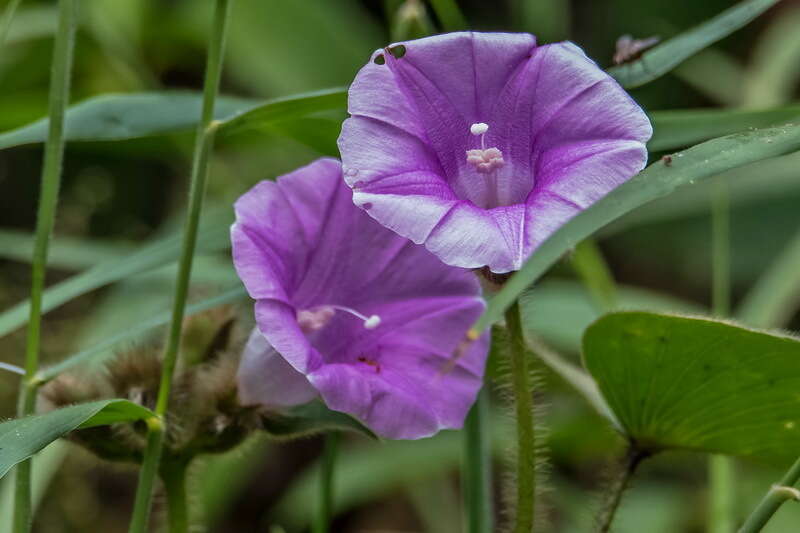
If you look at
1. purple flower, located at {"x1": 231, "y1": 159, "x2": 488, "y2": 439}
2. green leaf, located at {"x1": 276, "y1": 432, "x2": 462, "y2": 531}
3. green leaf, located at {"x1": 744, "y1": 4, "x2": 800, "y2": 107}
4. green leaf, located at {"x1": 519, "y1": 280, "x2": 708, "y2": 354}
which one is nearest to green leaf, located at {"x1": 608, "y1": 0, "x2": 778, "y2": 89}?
purple flower, located at {"x1": 231, "y1": 159, "x2": 488, "y2": 439}

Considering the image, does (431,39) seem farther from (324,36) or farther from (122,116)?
(324,36)

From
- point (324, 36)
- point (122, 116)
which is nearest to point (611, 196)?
point (122, 116)

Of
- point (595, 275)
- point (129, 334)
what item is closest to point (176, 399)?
point (129, 334)

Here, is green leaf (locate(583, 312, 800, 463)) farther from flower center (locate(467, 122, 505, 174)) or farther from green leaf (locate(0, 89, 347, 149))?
green leaf (locate(0, 89, 347, 149))

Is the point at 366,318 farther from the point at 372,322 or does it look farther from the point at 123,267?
the point at 123,267

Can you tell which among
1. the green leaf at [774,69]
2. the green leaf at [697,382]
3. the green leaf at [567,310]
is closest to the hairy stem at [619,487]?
the green leaf at [697,382]

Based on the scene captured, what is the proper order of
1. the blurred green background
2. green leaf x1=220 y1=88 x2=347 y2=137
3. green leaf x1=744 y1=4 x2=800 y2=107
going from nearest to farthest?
green leaf x1=220 y1=88 x2=347 y2=137
the blurred green background
green leaf x1=744 y1=4 x2=800 y2=107
